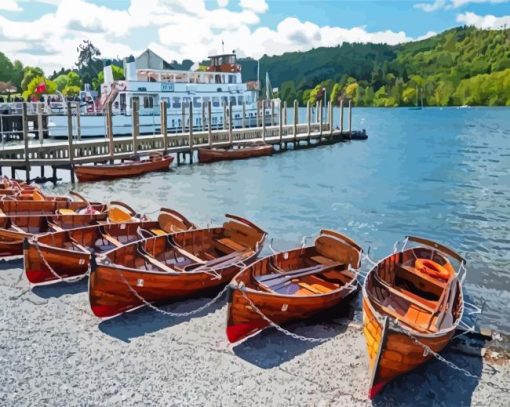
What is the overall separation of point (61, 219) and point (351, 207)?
14.6 metres

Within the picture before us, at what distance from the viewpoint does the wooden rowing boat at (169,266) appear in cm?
959

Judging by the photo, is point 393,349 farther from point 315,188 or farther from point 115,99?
point 115,99

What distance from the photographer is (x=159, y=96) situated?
165 ft

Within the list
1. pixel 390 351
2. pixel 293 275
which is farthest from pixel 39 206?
pixel 390 351

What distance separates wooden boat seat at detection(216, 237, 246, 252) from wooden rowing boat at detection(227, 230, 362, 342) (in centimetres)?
160

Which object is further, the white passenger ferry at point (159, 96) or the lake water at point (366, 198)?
the white passenger ferry at point (159, 96)

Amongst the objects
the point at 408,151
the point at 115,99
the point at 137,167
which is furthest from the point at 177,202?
the point at 408,151

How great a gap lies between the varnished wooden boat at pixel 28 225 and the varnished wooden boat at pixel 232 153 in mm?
23672

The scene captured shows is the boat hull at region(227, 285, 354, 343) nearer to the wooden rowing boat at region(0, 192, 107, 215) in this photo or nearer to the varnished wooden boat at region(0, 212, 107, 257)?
the varnished wooden boat at region(0, 212, 107, 257)

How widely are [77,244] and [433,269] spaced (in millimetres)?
8095

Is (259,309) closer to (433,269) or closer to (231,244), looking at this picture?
(231,244)

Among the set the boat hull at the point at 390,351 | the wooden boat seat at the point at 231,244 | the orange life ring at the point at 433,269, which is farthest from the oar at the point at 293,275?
the boat hull at the point at 390,351

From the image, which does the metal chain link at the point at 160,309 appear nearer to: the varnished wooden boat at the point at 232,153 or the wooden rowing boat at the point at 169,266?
the wooden rowing boat at the point at 169,266

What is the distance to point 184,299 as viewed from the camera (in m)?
10.8
